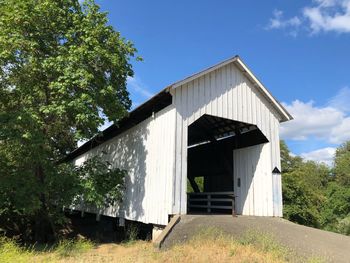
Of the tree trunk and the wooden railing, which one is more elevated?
the wooden railing

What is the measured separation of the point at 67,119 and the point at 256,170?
25.2 feet

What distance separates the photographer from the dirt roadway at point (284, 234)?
8.66m

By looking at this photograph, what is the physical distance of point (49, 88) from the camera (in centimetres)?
1261

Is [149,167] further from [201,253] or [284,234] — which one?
[284,234]

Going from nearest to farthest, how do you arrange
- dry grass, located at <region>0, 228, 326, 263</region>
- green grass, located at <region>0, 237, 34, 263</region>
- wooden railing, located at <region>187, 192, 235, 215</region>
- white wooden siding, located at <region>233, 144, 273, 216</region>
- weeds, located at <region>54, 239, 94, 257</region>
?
1. dry grass, located at <region>0, 228, 326, 263</region>
2. green grass, located at <region>0, 237, 34, 263</region>
3. weeds, located at <region>54, 239, 94, 257</region>
4. white wooden siding, located at <region>233, 144, 273, 216</region>
5. wooden railing, located at <region>187, 192, 235, 215</region>

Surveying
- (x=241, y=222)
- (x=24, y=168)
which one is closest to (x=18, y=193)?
(x=24, y=168)

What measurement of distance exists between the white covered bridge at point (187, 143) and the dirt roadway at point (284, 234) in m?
0.97

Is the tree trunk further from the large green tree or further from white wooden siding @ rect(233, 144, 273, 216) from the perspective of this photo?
white wooden siding @ rect(233, 144, 273, 216)

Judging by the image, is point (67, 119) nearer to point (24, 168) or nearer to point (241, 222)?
point (24, 168)

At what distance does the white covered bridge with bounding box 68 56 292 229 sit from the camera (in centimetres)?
1155

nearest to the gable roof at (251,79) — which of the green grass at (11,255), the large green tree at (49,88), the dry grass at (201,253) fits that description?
the large green tree at (49,88)

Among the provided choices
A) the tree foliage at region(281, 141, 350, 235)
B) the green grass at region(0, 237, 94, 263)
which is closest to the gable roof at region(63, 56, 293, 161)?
the green grass at region(0, 237, 94, 263)

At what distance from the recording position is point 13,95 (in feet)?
42.2

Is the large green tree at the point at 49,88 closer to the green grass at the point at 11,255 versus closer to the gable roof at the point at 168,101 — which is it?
the gable roof at the point at 168,101
